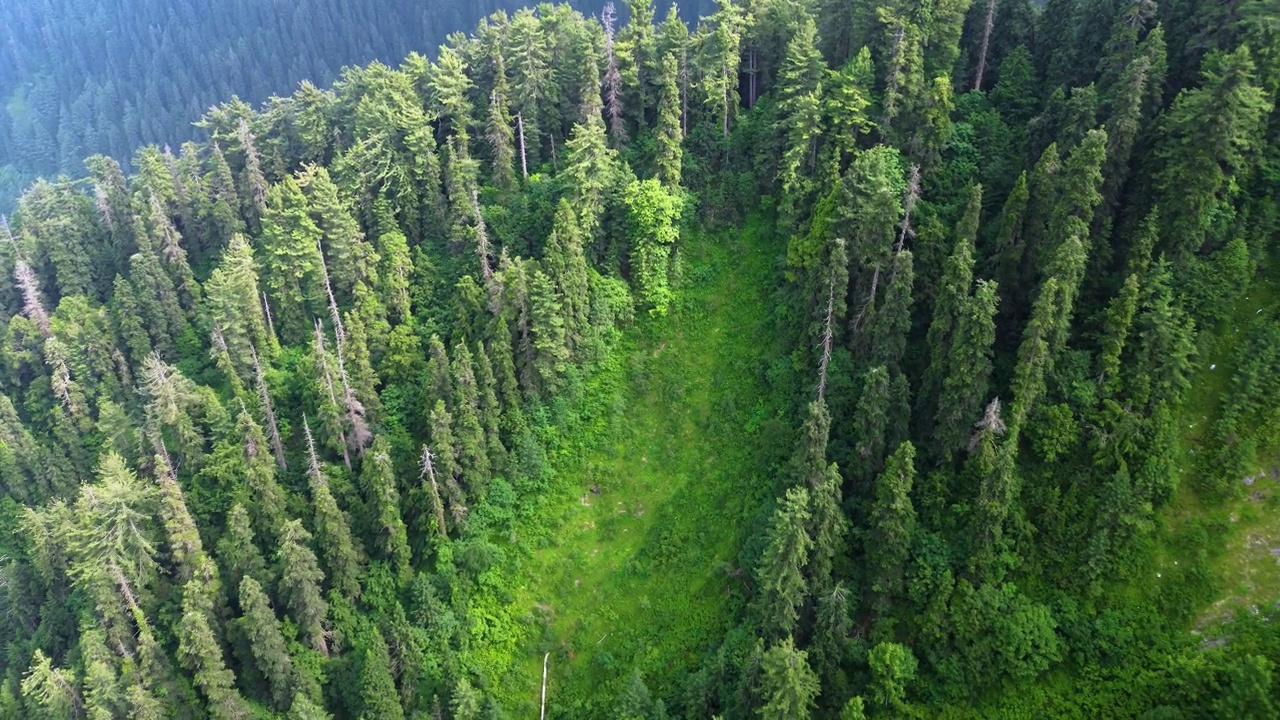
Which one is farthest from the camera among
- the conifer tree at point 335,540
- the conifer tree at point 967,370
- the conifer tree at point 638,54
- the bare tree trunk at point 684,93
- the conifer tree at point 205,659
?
the conifer tree at point 638,54

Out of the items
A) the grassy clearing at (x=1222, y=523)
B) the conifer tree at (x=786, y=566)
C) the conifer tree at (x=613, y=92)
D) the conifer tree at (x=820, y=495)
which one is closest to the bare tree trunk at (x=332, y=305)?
the conifer tree at (x=613, y=92)

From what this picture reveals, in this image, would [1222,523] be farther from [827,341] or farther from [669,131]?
[669,131]

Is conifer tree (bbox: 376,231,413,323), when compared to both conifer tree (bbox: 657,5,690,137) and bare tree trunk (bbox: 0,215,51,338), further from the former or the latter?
bare tree trunk (bbox: 0,215,51,338)

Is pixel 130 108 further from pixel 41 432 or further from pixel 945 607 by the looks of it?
pixel 945 607

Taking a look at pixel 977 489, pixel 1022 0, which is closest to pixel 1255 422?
pixel 977 489

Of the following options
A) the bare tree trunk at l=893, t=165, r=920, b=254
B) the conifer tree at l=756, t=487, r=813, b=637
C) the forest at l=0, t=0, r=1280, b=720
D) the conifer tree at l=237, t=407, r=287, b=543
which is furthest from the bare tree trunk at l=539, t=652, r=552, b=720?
the bare tree trunk at l=893, t=165, r=920, b=254

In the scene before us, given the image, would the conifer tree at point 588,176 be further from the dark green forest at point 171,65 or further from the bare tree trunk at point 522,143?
the dark green forest at point 171,65

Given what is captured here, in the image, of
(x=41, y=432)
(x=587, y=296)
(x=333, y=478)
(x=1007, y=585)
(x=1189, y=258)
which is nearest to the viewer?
(x=1007, y=585)
